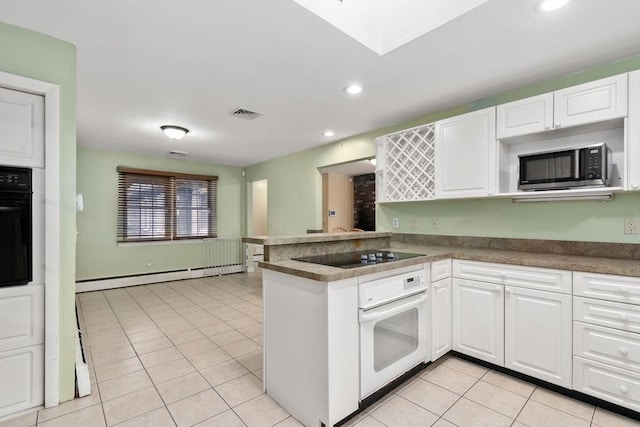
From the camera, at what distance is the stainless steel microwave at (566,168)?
2057 mm

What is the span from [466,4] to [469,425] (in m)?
2.44

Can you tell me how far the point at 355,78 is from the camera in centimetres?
248

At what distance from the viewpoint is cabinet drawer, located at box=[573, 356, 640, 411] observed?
Answer: 1734 millimetres

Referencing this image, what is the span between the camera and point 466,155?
271 centimetres

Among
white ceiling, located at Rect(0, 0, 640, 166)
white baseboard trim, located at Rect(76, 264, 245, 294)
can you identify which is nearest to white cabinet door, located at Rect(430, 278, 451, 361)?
white ceiling, located at Rect(0, 0, 640, 166)

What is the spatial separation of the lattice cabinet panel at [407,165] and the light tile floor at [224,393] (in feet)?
5.51

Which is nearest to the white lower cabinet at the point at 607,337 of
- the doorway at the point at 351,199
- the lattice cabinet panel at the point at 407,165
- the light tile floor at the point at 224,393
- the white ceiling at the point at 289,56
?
the light tile floor at the point at 224,393

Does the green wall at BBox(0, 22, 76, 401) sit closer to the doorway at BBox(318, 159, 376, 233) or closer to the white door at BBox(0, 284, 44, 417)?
the white door at BBox(0, 284, 44, 417)

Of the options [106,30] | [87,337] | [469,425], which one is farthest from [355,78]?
[87,337]

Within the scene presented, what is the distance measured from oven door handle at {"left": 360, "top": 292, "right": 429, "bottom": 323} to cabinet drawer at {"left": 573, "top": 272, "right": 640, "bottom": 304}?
0.96m

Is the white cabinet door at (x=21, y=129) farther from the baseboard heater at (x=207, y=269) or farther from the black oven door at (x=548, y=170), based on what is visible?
the baseboard heater at (x=207, y=269)

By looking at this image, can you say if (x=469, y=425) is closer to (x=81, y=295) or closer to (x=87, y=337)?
(x=87, y=337)

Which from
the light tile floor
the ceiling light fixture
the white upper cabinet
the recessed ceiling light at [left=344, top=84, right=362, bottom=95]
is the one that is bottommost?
the light tile floor

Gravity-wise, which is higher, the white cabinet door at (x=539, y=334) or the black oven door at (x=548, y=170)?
the black oven door at (x=548, y=170)
